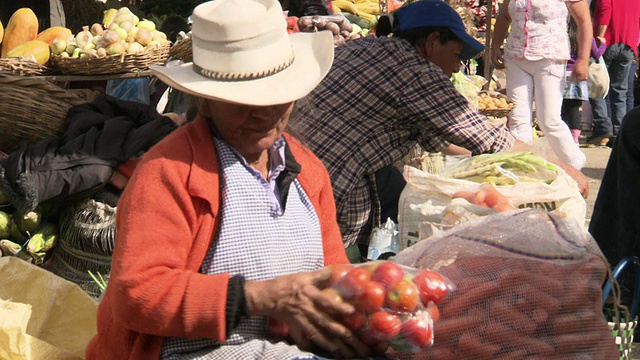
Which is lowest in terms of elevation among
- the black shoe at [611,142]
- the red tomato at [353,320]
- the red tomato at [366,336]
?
the black shoe at [611,142]

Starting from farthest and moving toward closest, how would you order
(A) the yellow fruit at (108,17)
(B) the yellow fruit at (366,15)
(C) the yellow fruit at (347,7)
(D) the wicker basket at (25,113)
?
(B) the yellow fruit at (366,15)
(C) the yellow fruit at (347,7)
(A) the yellow fruit at (108,17)
(D) the wicker basket at (25,113)

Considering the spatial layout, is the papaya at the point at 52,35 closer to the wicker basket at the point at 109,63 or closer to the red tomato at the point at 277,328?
the wicker basket at the point at 109,63

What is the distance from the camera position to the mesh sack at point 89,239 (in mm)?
3973

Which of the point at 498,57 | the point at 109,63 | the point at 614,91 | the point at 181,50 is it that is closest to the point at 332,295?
the point at 109,63

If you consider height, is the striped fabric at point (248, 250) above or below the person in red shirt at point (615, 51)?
above

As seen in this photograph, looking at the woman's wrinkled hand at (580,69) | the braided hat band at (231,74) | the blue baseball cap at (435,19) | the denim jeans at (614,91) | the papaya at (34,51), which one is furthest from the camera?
the denim jeans at (614,91)

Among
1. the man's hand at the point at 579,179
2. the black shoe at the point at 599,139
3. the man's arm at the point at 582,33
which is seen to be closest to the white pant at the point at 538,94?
the man's arm at the point at 582,33

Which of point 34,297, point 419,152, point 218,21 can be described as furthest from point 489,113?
point 218,21

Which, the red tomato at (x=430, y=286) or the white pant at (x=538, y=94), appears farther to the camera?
the white pant at (x=538, y=94)

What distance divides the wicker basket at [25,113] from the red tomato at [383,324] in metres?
2.81

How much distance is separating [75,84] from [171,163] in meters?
4.14

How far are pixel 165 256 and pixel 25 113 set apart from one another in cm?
270

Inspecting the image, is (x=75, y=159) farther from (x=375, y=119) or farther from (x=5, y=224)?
(x=375, y=119)

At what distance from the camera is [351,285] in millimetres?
1930
